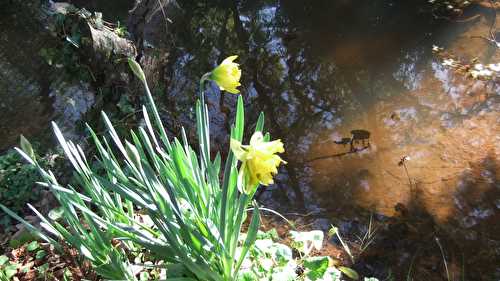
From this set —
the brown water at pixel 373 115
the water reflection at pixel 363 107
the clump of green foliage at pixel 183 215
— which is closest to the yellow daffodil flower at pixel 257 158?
the clump of green foliage at pixel 183 215

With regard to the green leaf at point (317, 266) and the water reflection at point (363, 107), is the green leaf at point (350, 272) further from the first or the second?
the green leaf at point (317, 266)

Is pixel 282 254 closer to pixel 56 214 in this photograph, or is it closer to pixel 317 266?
pixel 317 266

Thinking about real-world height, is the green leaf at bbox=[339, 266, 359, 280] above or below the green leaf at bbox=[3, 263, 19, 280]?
below

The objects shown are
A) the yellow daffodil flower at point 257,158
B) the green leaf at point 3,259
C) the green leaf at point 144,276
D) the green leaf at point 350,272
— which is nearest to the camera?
the yellow daffodil flower at point 257,158

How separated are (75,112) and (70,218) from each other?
150cm

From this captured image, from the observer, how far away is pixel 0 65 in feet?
10.3

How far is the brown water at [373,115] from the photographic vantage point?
2.15 meters

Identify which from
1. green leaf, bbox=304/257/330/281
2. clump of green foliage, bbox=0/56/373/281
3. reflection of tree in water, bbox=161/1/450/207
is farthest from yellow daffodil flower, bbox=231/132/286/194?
reflection of tree in water, bbox=161/1/450/207

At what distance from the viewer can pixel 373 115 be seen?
297cm

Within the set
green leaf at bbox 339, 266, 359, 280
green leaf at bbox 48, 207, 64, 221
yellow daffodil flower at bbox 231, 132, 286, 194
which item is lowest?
green leaf at bbox 339, 266, 359, 280

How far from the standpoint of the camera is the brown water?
7.06 ft

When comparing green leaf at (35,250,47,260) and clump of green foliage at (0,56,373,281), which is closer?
clump of green foliage at (0,56,373,281)

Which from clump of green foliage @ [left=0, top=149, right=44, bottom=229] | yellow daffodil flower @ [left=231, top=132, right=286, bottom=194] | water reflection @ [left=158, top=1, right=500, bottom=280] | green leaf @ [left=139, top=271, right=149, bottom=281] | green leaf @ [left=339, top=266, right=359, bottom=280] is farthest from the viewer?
water reflection @ [left=158, top=1, right=500, bottom=280]

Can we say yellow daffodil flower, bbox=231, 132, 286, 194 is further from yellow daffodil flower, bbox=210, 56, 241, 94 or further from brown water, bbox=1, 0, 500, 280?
brown water, bbox=1, 0, 500, 280
